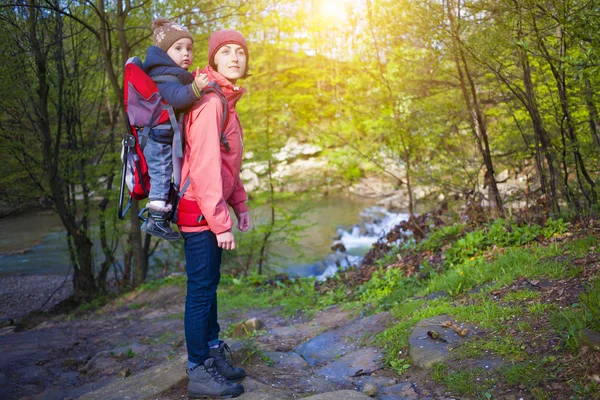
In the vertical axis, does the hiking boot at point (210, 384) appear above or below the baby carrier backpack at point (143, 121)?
below

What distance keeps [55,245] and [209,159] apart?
13.9 m

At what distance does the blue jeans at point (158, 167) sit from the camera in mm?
2773

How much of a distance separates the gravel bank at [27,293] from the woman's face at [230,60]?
8.21m

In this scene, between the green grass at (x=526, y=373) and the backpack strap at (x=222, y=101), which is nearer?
the green grass at (x=526, y=373)

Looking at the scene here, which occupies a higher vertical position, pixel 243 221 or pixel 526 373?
pixel 243 221

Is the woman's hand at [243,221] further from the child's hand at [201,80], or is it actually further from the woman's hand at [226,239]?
the child's hand at [201,80]

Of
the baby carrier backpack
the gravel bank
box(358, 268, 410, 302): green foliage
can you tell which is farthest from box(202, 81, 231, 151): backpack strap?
the gravel bank

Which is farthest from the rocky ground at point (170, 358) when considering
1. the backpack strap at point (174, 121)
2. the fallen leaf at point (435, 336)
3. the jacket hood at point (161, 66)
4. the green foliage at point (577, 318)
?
the jacket hood at point (161, 66)

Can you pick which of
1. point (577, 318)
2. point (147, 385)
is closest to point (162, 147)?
point (147, 385)

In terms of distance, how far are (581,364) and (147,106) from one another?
8.64ft

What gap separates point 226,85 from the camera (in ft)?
9.48

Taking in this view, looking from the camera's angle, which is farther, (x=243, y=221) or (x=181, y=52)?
(x=243, y=221)

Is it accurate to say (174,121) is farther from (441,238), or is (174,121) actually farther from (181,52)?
(441,238)

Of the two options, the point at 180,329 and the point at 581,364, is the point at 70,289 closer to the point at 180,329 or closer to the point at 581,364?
the point at 180,329
